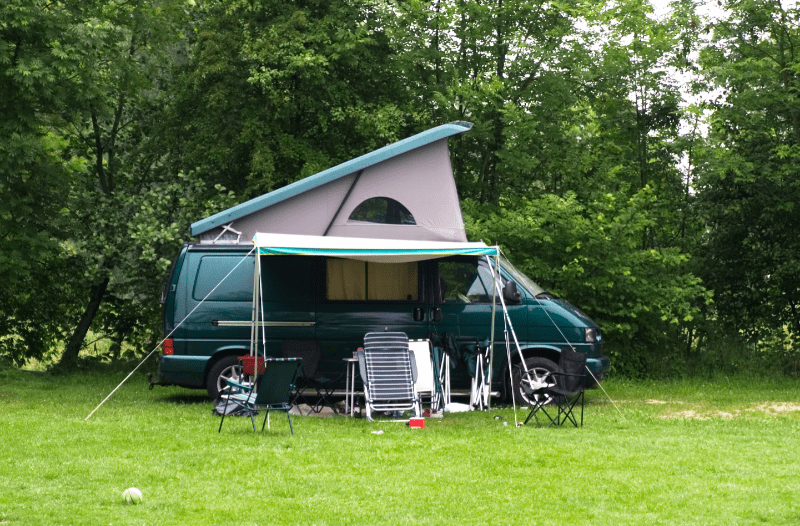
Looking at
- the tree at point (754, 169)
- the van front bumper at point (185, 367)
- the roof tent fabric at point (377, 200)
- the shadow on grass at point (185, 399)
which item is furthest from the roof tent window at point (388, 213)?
the tree at point (754, 169)

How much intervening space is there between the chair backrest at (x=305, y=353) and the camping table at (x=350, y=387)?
0.36 metres

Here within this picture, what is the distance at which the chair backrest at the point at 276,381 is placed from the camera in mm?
8781

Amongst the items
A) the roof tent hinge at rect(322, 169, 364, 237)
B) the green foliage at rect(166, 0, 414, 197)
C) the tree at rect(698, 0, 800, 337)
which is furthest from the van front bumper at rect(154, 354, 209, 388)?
the tree at rect(698, 0, 800, 337)

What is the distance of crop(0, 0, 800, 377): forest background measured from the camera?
14.4 m

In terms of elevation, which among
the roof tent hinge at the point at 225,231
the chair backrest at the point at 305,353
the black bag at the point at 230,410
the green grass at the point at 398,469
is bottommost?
the green grass at the point at 398,469

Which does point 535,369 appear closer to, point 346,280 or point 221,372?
point 346,280

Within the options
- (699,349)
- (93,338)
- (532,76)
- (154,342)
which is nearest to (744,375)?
(699,349)

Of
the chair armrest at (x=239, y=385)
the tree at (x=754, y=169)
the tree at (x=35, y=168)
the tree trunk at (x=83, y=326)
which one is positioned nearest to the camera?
the chair armrest at (x=239, y=385)

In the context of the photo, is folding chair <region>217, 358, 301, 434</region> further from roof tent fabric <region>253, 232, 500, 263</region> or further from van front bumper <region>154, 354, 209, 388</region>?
van front bumper <region>154, 354, 209, 388</region>

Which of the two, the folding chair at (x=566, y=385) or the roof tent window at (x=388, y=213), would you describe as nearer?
the folding chair at (x=566, y=385)

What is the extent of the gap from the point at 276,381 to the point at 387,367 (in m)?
1.74

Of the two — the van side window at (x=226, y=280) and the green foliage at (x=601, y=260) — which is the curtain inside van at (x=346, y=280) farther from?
the green foliage at (x=601, y=260)

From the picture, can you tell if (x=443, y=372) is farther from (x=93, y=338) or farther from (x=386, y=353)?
(x=93, y=338)

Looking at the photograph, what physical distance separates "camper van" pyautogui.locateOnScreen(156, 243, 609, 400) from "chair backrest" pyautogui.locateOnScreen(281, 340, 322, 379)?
190 mm
